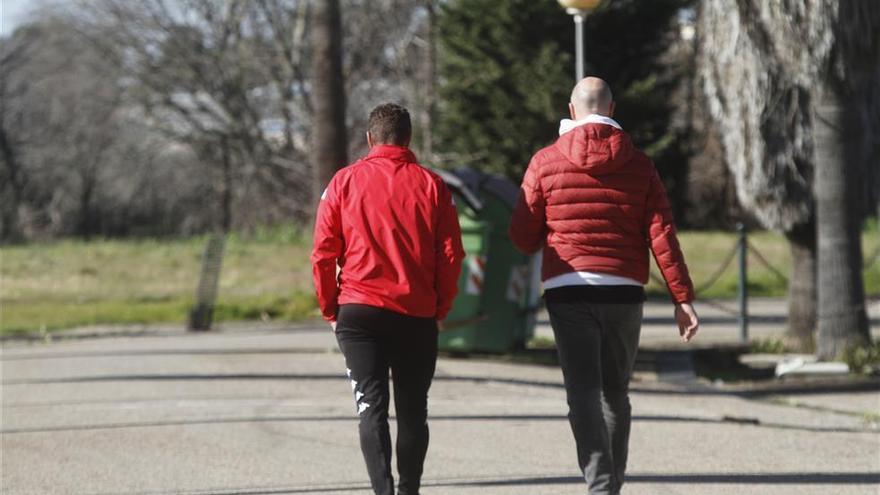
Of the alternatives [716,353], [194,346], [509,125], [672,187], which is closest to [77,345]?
[194,346]

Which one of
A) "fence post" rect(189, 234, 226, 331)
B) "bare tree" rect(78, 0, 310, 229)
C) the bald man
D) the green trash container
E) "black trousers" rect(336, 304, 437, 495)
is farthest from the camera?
"bare tree" rect(78, 0, 310, 229)

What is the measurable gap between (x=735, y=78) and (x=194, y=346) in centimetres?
620

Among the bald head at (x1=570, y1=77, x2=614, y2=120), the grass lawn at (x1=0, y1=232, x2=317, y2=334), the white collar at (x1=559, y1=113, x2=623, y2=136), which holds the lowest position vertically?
the grass lawn at (x1=0, y1=232, x2=317, y2=334)

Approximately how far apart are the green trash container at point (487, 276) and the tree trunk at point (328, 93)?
506 centimetres

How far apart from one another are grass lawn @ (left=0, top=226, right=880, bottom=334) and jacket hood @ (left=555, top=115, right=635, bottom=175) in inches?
508

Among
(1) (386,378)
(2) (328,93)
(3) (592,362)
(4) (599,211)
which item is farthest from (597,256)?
(2) (328,93)

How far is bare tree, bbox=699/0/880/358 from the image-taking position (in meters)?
12.5

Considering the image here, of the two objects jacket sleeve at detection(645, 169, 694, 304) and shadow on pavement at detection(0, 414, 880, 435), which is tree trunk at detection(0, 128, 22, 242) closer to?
shadow on pavement at detection(0, 414, 880, 435)

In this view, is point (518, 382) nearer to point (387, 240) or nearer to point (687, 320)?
point (687, 320)

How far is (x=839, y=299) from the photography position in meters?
12.6

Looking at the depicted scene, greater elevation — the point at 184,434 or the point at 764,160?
the point at 764,160

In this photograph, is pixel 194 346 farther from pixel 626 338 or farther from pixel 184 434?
pixel 626 338

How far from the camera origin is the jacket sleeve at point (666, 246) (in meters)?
6.07

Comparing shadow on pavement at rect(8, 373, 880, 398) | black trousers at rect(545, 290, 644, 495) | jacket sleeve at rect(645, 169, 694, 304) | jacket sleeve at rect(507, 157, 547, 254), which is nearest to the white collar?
jacket sleeve at rect(507, 157, 547, 254)
